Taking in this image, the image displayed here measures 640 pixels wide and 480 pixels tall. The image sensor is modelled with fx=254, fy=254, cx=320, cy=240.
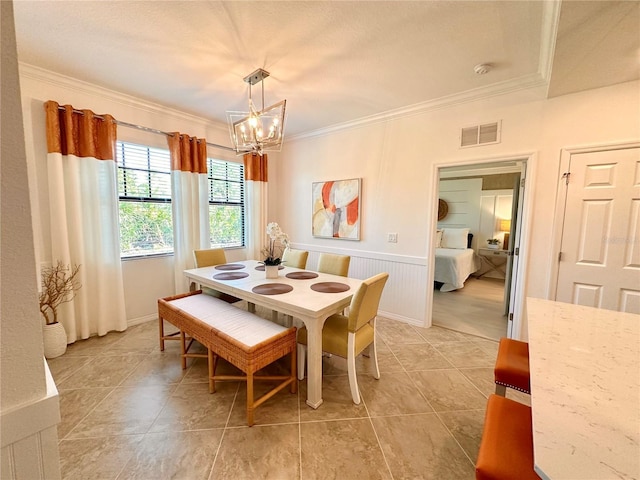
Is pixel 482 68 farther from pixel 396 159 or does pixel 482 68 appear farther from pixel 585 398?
pixel 585 398

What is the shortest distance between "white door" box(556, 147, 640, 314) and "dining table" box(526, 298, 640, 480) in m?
1.28

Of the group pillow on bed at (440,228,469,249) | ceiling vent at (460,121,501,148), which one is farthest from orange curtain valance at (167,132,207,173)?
pillow on bed at (440,228,469,249)

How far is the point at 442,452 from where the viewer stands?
148cm

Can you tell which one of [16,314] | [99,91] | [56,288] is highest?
[99,91]

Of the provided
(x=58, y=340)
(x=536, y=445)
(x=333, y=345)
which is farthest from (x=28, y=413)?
(x=58, y=340)

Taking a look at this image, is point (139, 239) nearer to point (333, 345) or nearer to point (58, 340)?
point (58, 340)

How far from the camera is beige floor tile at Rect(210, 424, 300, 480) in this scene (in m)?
1.35

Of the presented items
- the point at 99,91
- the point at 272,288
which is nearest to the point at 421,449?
the point at 272,288

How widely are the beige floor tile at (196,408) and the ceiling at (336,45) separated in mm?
2690

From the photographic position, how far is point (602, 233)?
2.20 meters

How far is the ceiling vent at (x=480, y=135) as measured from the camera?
262 centimetres

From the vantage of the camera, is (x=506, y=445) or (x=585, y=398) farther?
(x=506, y=445)

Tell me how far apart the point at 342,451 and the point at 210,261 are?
2496 mm

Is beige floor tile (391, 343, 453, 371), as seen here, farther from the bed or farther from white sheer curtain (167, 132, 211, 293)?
white sheer curtain (167, 132, 211, 293)
